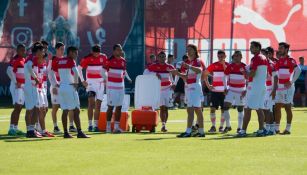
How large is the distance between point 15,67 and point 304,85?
23726 millimetres

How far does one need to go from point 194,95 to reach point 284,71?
302cm

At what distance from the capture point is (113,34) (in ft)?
149

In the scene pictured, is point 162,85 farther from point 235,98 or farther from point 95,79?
point 235,98

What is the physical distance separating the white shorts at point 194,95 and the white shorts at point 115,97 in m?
2.38

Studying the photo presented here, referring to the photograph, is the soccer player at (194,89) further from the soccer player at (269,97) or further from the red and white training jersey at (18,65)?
the red and white training jersey at (18,65)

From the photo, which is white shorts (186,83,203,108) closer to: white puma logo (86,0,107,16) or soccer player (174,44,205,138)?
soccer player (174,44,205,138)

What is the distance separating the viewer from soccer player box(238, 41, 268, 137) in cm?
2262

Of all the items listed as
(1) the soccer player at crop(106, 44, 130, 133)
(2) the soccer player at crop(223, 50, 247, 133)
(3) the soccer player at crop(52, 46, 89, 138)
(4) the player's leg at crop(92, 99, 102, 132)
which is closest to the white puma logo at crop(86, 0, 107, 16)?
(4) the player's leg at crop(92, 99, 102, 132)

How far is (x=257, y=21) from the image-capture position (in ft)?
159

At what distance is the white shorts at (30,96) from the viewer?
2219 centimetres

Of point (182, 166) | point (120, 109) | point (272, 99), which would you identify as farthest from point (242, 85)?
Answer: point (182, 166)

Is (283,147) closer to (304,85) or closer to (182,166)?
(182,166)

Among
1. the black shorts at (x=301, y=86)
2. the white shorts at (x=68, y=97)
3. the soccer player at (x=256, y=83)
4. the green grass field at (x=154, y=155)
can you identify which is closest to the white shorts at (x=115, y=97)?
the green grass field at (x=154, y=155)

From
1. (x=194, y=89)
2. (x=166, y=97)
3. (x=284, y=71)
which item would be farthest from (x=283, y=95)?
(x=166, y=97)
